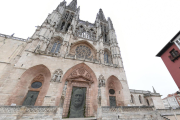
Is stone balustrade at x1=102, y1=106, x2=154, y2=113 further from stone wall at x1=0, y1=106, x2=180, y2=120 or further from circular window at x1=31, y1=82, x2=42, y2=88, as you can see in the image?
circular window at x1=31, y1=82, x2=42, y2=88

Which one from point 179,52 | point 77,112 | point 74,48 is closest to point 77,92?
point 77,112

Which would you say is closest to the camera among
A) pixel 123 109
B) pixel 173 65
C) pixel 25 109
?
pixel 25 109

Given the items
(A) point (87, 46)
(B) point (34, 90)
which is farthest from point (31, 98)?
(A) point (87, 46)

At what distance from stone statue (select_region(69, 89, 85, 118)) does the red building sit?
39.0ft

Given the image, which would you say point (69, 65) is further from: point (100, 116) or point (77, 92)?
point (100, 116)

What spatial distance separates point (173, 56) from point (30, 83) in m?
18.1

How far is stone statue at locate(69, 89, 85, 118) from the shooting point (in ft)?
24.3

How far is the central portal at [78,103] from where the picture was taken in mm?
7435

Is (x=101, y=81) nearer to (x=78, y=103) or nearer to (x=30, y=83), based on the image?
(x=78, y=103)

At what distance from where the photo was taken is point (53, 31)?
12.6 m

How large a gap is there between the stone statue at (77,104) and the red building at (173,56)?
11.9 m

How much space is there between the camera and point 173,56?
949 cm

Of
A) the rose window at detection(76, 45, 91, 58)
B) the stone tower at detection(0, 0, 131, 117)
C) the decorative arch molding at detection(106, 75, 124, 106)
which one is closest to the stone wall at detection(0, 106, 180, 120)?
the stone tower at detection(0, 0, 131, 117)

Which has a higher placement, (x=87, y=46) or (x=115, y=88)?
(x=87, y=46)
